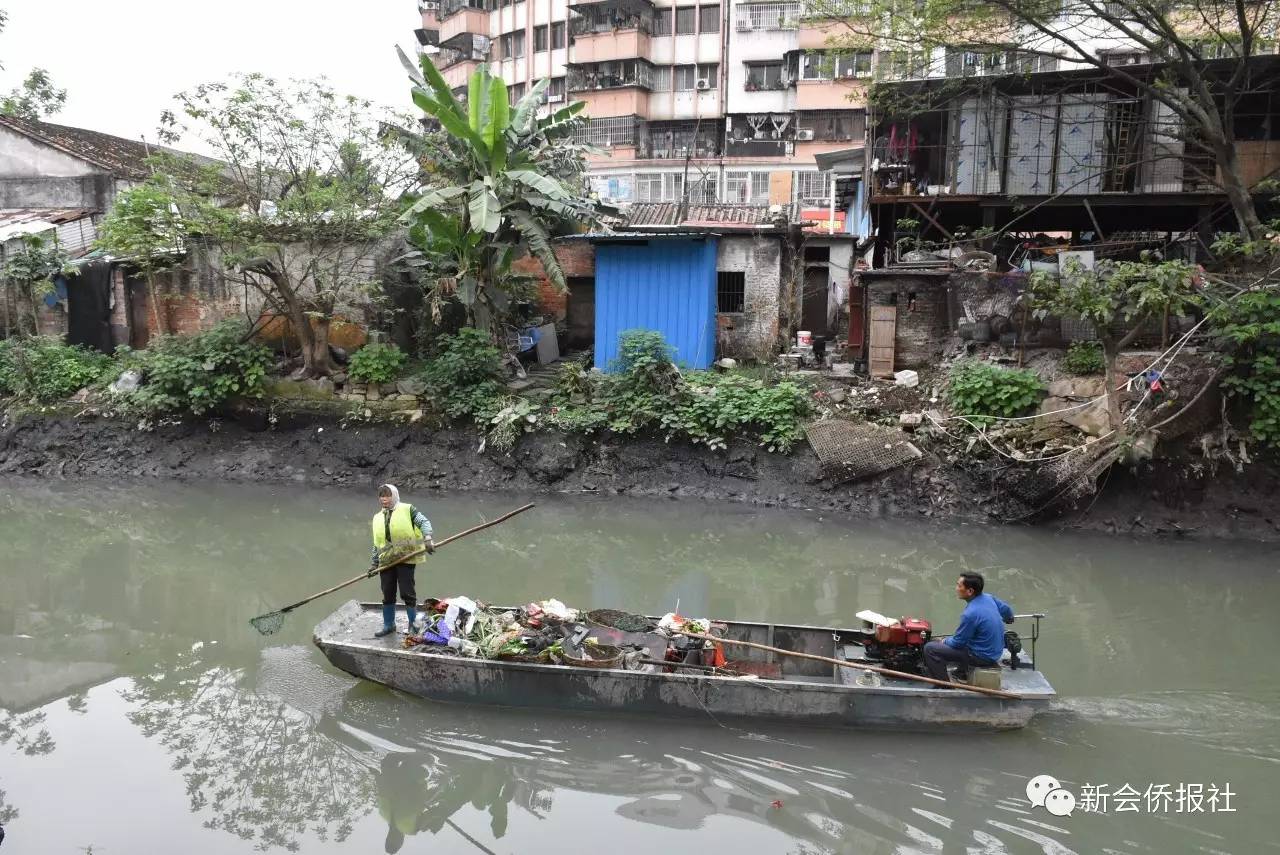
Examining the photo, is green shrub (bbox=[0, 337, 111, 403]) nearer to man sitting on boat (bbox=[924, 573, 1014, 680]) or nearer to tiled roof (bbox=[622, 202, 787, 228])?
tiled roof (bbox=[622, 202, 787, 228])

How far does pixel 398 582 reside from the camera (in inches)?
294

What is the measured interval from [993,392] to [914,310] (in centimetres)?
240

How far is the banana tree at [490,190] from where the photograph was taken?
1334 cm

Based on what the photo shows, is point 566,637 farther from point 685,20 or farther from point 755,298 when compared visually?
point 685,20

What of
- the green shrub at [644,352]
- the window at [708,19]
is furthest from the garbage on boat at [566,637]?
the window at [708,19]

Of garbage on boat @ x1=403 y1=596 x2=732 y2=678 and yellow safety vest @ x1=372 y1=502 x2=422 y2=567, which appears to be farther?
yellow safety vest @ x1=372 y1=502 x2=422 y2=567

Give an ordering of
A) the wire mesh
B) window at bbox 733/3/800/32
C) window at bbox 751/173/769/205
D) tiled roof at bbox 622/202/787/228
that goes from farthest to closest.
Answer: window at bbox 751/173/769/205, window at bbox 733/3/800/32, tiled roof at bbox 622/202/787/228, the wire mesh

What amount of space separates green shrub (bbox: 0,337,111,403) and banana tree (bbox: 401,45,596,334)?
6.75m

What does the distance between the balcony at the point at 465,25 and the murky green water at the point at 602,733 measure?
83.4ft

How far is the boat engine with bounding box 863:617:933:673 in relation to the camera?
6652mm

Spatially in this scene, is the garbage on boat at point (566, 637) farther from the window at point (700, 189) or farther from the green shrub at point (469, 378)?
the window at point (700, 189)

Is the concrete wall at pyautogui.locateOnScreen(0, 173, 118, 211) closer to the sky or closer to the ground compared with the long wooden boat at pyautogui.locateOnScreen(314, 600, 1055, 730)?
closer to the sky

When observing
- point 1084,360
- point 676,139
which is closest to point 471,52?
point 676,139

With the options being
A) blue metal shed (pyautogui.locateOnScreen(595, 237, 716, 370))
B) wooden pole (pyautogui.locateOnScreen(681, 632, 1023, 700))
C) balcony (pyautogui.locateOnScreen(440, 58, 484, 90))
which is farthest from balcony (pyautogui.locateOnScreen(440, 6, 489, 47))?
wooden pole (pyautogui.locateOnScreen(681, 632, 1023, 700))
